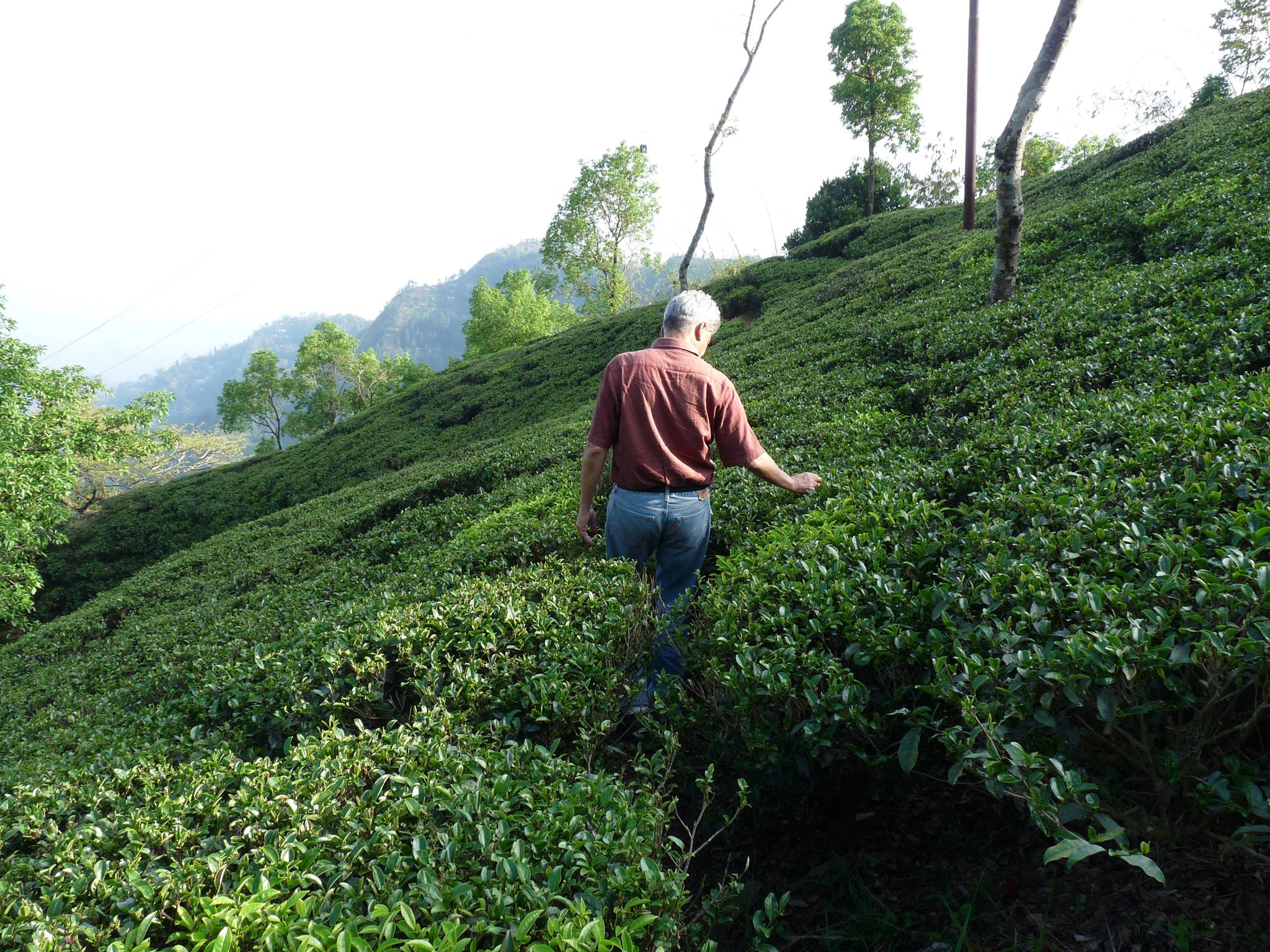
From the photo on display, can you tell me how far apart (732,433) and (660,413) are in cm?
47

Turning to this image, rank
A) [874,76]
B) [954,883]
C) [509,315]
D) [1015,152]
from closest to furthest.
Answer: [954,883], [1015,152], [874,76], [509,315]

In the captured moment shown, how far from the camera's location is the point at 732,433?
3729 mm

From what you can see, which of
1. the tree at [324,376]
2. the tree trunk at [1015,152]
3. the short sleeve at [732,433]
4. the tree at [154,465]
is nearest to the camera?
the short sleeve at [732,433]

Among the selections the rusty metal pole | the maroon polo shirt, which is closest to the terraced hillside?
the maroon polo shirt

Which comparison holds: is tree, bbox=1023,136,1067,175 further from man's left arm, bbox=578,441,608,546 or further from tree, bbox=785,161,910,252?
man's left arm, bbox=578,441,608,546

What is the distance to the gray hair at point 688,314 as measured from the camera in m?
3.72

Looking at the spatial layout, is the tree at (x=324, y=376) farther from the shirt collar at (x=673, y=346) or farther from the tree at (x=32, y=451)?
the shirt collar at (x=673, y=346)

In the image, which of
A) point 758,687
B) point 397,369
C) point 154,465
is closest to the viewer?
point 758,687

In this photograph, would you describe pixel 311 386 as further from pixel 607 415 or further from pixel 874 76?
pixel 607 415

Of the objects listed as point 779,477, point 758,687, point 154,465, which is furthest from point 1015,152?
point 154,465

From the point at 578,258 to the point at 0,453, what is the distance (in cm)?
3004

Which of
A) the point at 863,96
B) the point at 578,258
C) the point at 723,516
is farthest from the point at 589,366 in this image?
the point at 578,258

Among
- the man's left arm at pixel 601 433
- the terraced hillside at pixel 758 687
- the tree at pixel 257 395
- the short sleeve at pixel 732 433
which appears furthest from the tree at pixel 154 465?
the short sleeve at pixel 732 433

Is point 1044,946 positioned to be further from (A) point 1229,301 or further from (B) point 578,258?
(B) point 578,258
